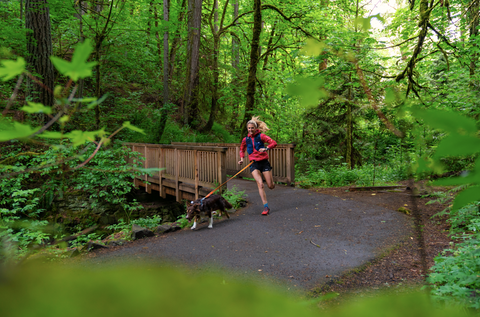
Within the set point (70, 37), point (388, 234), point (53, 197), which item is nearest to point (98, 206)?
point (53, 197)

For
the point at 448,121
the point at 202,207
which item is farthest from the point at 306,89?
the point at 202,207

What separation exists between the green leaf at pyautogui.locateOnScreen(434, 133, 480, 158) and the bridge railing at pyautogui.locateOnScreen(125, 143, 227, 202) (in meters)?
7.09

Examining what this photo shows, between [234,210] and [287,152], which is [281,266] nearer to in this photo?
[234,210]

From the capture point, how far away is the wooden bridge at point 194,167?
7.96 metres

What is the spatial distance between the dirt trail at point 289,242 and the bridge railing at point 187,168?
156 cm

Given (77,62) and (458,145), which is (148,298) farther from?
(458,145)

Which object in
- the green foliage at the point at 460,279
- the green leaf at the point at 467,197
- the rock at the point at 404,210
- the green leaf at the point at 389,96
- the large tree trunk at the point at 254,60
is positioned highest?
the large tree trunk at the point at 254,60

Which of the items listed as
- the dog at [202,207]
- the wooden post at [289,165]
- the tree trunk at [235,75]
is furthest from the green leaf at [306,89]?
the tree trunk at [235,75]

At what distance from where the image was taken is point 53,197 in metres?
9.18

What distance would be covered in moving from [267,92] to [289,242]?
10320 mm

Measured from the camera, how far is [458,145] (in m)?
0.52

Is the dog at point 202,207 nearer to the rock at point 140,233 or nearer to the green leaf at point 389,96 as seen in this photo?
the rock at point 140,233

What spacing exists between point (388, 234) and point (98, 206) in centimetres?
900

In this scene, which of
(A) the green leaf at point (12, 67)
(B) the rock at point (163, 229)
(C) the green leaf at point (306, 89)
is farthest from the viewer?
(B) the rock at point (163, 229)
